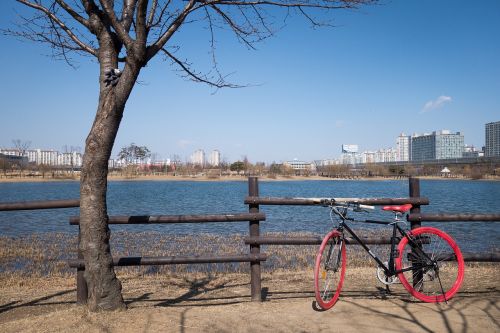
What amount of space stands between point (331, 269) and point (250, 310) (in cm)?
102

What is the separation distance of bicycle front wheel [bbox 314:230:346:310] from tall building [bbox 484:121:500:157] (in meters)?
210

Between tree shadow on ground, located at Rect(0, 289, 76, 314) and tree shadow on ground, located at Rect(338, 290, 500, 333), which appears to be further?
tree shadow on ground, located at Rect(0, 289, 76, 314)

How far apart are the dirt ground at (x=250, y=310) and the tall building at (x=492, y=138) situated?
209364 mm

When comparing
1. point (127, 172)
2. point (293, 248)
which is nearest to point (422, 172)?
point (127, 172)

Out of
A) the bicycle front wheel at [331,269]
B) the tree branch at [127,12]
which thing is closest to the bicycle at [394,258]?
the bicycle front wheel at [331,269]

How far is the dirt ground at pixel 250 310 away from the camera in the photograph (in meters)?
3.98

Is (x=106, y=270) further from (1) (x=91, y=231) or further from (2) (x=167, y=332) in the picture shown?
(2) (x=167, y=332)

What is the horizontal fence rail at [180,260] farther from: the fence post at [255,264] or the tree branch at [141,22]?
the tree branch at [141,22]

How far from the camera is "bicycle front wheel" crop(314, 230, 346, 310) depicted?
447cm

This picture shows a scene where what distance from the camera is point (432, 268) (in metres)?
4.91

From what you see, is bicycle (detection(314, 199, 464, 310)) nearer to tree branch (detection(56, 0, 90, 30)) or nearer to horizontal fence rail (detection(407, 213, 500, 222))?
horizontal fence rail (detection(407, 213, 500, 222))

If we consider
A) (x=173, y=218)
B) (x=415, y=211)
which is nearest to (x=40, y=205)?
(x=173, y=218)

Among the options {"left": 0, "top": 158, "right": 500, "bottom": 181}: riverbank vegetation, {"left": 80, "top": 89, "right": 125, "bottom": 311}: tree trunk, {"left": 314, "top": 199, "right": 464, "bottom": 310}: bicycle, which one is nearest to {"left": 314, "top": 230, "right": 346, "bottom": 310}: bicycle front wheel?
{"left": 314, "top": 199, "right": 464, "bottom": 310}: bicycle

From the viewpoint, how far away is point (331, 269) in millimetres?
4645
